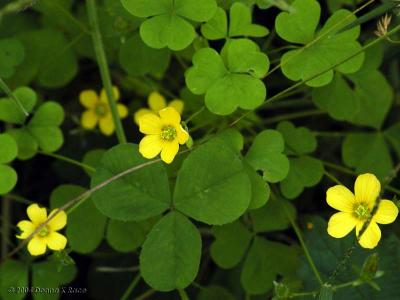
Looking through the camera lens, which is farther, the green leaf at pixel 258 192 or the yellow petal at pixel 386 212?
the green leaf at pixel 258 192

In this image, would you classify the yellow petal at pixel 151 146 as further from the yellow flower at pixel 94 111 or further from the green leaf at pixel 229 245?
the yellow flower at pixel 94 111

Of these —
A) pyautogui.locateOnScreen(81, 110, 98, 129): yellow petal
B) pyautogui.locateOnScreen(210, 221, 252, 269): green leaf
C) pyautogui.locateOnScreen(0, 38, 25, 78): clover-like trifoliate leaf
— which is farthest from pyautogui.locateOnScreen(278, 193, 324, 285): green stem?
pyautogui.locateOnScreen(0, 38, 25, 78): clover-like trifoliate leaf

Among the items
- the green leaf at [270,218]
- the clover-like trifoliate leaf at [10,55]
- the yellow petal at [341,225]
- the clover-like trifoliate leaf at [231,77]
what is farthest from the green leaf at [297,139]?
the clover-like trifoliate leaf at [10,55]

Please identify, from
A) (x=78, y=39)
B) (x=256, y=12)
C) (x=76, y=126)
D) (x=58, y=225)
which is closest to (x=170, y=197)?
(x=58, y=225)

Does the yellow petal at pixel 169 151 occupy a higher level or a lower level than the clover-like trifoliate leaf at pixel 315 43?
lower

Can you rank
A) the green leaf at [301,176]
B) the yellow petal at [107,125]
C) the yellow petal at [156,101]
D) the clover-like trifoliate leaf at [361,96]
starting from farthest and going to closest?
the yellow petal at [107,125] → the yellow petal at [156,101] → the clover-like trifoliate leaf at [361,96] → the green leaf at [301,176]

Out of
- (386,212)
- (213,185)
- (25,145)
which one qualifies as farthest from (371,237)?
(25,145)
